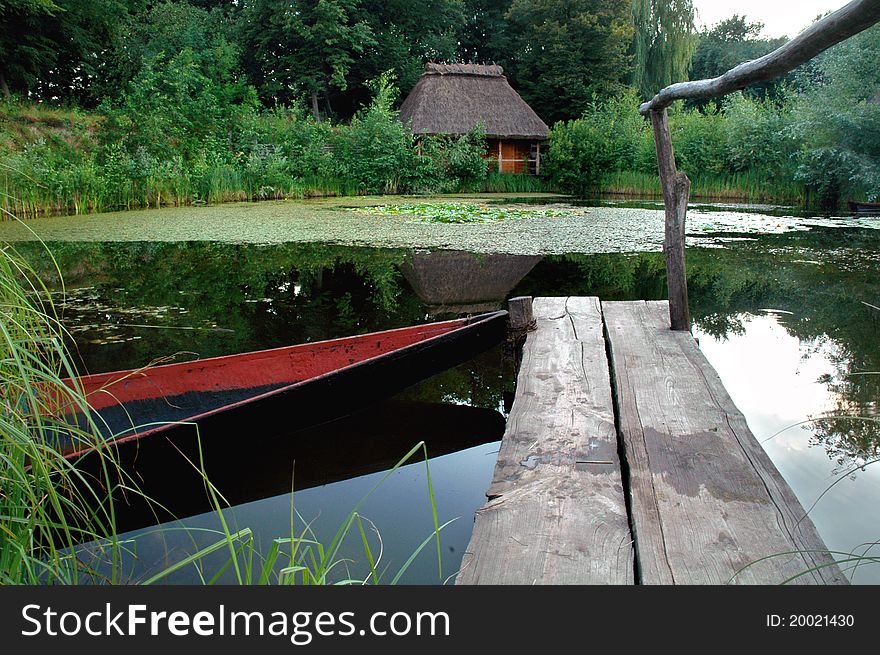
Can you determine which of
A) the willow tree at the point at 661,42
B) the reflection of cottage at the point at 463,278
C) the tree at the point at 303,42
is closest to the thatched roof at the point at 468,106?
the tree at the point at 303,42

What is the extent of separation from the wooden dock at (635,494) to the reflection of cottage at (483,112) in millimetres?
17187

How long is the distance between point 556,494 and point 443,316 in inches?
113

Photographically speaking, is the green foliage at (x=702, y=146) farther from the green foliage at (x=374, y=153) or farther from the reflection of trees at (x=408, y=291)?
the reflection of trees at (x=408, y=291)

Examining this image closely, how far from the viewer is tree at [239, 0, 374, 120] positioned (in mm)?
19906

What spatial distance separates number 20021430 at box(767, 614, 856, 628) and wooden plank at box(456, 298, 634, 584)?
0.25 metres

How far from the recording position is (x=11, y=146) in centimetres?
1156

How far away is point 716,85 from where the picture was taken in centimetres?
256

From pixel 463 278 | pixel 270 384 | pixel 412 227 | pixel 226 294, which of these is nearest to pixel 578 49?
pixel 412 227

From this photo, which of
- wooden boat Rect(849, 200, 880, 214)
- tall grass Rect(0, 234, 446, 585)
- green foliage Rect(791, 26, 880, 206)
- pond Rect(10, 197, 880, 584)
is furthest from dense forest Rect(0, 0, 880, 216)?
tall grass Rect(0, 234, 446, 585)

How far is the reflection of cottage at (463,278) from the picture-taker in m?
4.84

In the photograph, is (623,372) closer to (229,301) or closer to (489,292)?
(489,292)

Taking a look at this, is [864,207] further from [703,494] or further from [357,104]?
[357,104]

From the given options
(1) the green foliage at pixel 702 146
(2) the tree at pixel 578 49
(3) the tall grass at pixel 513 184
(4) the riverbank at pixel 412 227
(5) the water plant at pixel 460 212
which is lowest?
(4) the riverbank at pixel 412 227

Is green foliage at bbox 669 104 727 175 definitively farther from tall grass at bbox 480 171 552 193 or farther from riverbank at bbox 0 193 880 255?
tall grass at bbox 480 171 552 193
